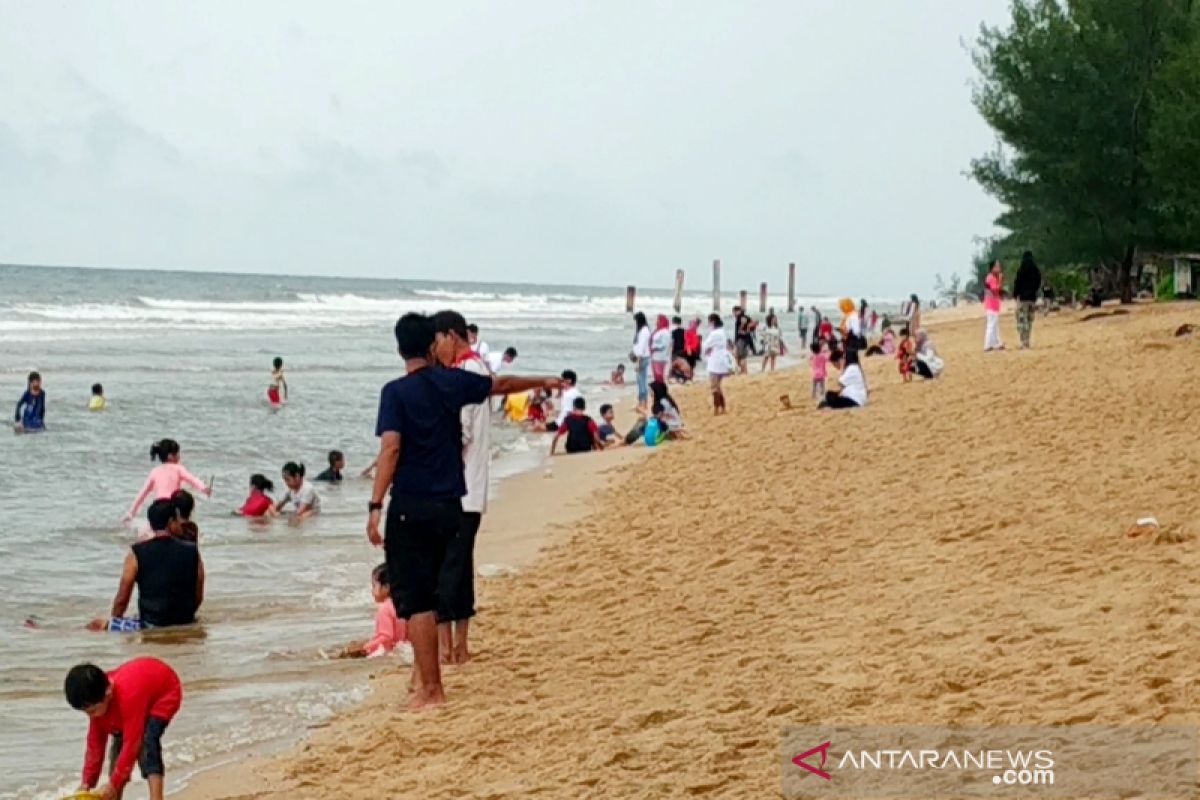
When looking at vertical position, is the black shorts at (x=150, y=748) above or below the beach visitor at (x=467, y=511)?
below

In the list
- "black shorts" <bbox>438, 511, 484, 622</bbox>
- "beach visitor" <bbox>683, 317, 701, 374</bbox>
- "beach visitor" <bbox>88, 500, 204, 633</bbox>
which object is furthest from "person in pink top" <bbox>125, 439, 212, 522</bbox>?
"beach visitor" <bbox>683, 317, 701, 374</bbox>

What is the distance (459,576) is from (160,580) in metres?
2.86

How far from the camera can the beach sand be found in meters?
5.55

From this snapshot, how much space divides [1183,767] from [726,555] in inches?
222

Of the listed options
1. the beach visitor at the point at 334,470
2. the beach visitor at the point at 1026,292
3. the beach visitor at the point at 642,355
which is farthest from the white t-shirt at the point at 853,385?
the beach visitor at the point at 1026,292

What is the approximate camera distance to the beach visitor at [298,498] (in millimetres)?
14539

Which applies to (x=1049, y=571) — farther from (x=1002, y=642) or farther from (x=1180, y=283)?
(x=1180, y=283)

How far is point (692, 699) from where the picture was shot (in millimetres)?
6281

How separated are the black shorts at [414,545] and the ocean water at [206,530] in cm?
102

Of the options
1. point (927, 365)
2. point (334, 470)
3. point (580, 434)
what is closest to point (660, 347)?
point (580, 434)

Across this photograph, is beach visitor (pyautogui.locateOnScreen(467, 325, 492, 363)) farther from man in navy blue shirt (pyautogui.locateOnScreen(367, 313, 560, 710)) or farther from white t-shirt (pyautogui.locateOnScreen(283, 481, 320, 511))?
white t-shirt (pyautogui.locateOnScreen(283, 481, 320, 511))

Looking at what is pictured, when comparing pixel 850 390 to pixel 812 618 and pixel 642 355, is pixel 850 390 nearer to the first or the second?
pixel 642 355

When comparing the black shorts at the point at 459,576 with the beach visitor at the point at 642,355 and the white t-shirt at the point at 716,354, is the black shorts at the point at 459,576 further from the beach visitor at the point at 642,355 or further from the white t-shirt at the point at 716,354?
the beach visitor at the point at 642,355

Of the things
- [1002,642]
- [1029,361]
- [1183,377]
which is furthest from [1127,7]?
[1002,642]
